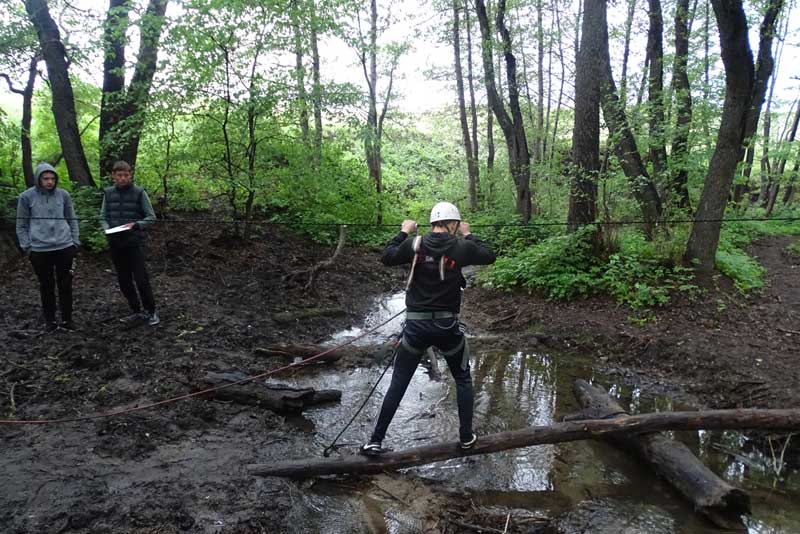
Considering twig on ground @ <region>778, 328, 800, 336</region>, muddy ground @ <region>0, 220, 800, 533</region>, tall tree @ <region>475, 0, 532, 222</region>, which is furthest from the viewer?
tall tree @ <region>475, 0, 532, 222</region>

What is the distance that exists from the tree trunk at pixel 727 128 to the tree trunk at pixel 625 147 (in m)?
1.12

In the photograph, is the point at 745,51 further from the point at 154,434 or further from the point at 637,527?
the point at 154,434

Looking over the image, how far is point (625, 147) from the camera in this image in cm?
1016

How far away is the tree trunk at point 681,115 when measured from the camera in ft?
36.0

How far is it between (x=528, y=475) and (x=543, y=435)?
0.40 meters

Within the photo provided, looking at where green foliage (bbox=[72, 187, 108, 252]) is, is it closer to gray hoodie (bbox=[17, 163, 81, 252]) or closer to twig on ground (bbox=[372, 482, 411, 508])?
gray hoodie (bbox=[17, 163, 81, 252])

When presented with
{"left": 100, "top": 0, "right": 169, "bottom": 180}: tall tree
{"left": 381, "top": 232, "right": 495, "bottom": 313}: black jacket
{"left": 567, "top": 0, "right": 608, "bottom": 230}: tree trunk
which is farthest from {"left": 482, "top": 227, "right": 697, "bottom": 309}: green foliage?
{"left": 100, "top": 0, "right": 169, "bottom": 180}: tall tree

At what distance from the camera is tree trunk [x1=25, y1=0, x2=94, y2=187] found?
970 centimetres

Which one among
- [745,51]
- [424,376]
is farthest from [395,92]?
[424,376]

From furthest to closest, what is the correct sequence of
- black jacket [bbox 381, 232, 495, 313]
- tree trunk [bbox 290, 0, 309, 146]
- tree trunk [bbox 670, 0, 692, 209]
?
tree trunk [bbox 670, 0, 692, 209] → tree trunk [bbox 290, 0, 309, 146] → black jacket [bbox 381, 232, 495, 313]

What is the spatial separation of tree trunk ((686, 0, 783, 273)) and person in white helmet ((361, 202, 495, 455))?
5.87 m

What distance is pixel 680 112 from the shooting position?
1114cm

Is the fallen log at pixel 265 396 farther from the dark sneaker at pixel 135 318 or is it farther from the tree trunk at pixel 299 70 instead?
the tree trunk at pixel 299 70

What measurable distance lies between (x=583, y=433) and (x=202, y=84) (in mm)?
9098
